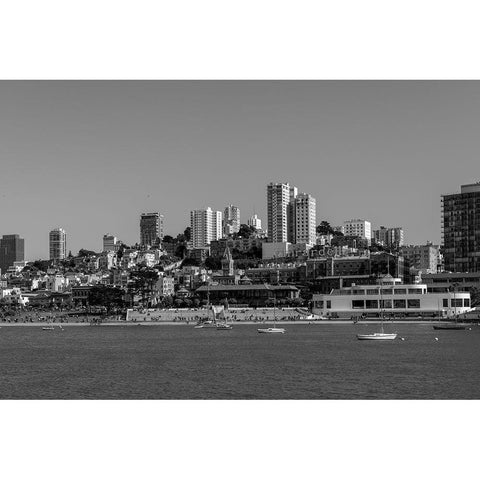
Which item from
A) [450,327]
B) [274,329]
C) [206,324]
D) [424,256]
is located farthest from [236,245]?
[450,327]

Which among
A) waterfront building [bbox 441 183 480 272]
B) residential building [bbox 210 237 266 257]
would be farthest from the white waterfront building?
residential building [bbox 210 237 266 257]

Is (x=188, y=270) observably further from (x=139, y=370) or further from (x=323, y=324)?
(x=139, y=370)

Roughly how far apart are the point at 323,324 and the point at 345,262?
23.1 m

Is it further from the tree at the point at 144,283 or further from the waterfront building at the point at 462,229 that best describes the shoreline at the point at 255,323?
the waterfront building at the point at 462,229

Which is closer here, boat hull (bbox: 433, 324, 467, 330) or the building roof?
boat hull (bbox: 433, 324, 467, 330)

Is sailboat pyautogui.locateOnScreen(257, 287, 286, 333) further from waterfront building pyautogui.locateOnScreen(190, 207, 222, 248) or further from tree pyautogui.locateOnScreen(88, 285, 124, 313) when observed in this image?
waterfront building pyautogui.locateOnScreen(190, 207, 222, 248)

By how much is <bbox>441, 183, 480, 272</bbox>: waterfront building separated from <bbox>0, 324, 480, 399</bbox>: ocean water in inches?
2028

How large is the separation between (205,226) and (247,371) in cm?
12078

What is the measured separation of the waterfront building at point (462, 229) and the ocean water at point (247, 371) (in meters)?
51.5

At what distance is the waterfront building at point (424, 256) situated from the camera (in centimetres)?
10438

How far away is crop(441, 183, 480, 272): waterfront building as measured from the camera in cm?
8756

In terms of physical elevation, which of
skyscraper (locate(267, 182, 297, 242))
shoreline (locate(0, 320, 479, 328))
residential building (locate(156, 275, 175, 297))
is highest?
skyscraper (locate(267, 182, 297, 242))

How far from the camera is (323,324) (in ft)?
212

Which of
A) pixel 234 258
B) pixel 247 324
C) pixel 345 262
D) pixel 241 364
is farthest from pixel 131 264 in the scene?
pixel 241 364
